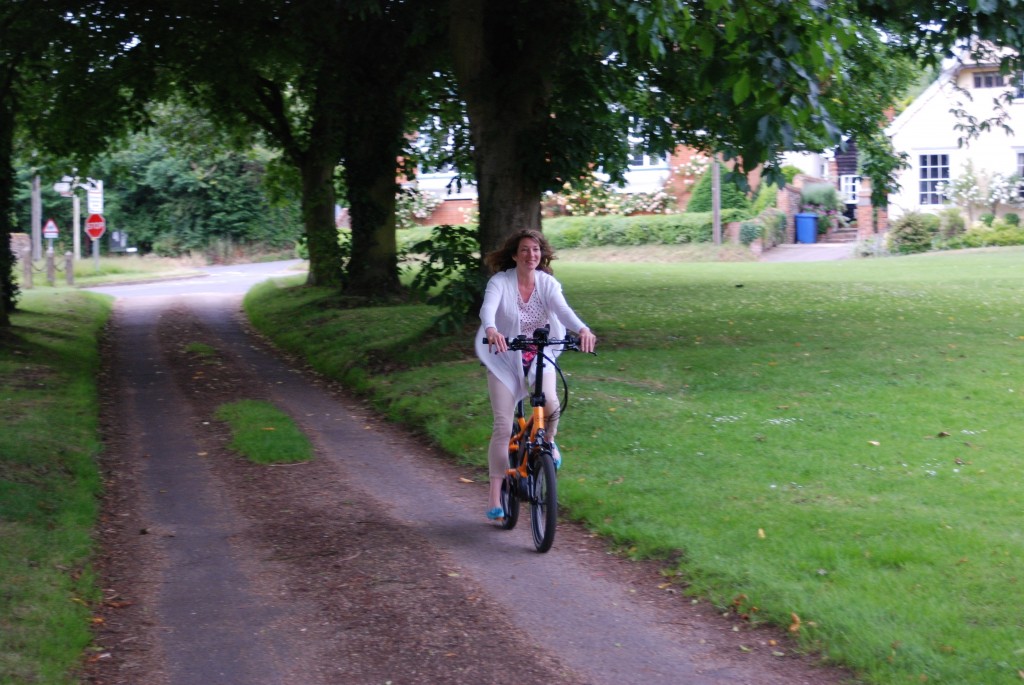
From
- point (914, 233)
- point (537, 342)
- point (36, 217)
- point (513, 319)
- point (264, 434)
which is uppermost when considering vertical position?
point (36, 217)

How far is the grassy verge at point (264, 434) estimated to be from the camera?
407 inches

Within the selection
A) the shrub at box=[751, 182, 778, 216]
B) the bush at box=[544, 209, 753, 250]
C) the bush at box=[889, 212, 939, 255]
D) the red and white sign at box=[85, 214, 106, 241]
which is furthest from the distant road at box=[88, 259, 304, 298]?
the bush at box=[889, 212, 939, 255]

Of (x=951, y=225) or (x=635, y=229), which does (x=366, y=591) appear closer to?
(x=951, y=225)

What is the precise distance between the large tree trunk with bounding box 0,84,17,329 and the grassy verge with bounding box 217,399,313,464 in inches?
284

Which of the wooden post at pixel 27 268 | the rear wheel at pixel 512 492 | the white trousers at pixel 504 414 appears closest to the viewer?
the white trousers at pixel 504 414

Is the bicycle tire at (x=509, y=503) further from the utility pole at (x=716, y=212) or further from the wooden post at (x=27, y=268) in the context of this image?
the utility pole at (x=716, y=212)

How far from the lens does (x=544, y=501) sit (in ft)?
23.3

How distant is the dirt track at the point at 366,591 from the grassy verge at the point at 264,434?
23 cm

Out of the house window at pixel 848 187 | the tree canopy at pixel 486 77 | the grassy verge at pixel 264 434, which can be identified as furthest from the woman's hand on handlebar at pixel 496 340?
the house window at pixel 848 187

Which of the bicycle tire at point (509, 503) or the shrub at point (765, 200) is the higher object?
the shrub at point (765, 200)

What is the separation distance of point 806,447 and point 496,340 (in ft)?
11.9

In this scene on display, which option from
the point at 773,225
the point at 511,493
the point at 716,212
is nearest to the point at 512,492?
the point at 511,493

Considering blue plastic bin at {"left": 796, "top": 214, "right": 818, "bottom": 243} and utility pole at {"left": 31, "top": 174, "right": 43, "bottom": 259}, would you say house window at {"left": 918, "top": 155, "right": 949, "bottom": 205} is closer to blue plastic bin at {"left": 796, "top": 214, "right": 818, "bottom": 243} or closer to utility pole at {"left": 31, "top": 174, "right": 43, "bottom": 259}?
blue plastic bin at {"left": 796, "top": 214, "right": 818, "bottom": 243}

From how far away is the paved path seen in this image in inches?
1623
